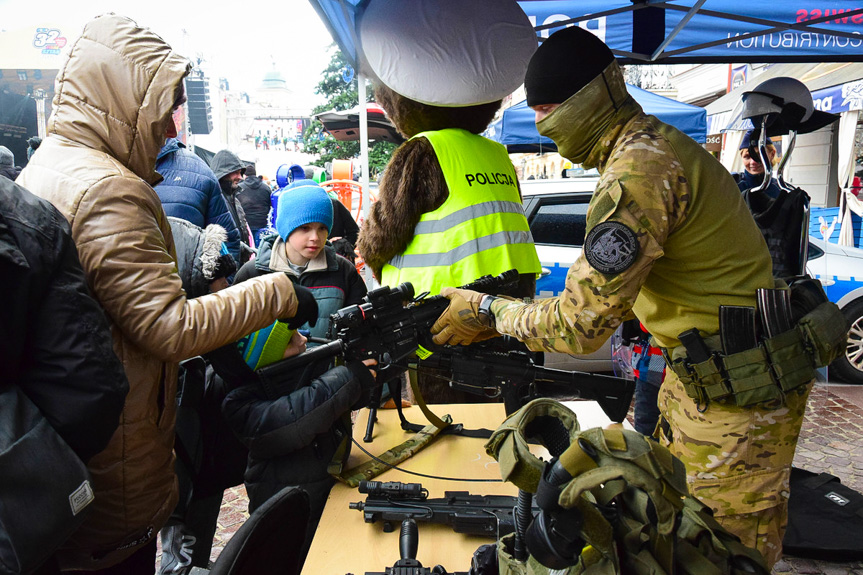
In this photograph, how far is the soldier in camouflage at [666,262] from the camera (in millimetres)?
1416

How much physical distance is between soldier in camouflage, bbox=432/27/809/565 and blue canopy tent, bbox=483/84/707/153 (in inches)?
176

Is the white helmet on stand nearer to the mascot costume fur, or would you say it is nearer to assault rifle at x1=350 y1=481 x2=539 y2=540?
the mascot costume fur

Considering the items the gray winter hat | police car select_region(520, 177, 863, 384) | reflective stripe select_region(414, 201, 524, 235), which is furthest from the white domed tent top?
the gray winter hat

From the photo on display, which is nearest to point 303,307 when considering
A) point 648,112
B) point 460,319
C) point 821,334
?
point 460,319

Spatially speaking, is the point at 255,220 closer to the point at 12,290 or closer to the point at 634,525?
the point at 12,290

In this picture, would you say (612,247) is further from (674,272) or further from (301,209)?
(301,209)

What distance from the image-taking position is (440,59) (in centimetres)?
262

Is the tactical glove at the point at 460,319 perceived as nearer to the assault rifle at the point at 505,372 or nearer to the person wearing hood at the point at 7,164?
the assault rifle at the point at 505,372

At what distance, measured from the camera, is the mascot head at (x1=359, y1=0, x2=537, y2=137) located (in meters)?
2.57

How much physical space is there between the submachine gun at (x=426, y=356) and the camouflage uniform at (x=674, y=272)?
40cm

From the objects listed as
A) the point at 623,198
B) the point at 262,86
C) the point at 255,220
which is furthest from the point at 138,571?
the point at 262,86

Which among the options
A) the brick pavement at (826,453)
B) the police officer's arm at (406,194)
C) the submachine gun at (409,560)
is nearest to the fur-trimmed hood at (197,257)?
the police officer's arm at (406,194)

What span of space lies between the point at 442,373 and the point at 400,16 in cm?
166

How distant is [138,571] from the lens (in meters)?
1.47
